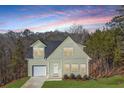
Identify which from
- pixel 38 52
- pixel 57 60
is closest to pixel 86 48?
pixel 57 60

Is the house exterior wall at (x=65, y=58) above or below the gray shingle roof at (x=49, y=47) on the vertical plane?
below

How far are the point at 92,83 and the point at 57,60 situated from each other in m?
0.40

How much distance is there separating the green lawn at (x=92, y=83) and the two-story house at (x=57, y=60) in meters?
0.08

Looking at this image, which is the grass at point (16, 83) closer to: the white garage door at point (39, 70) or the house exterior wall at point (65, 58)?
the white garage door at point (39, 70)

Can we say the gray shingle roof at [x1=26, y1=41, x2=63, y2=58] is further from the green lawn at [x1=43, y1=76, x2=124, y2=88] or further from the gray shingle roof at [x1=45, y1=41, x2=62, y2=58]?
the green lawn at [x1=43, y1=76, x2=124, y2=88]

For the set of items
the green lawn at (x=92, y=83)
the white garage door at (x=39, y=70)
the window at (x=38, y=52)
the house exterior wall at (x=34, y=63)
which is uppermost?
the window at (x=38, y=52)

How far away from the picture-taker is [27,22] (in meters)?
5.57

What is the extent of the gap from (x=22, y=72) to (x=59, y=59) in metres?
0.37

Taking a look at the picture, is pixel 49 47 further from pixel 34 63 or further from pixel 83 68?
pixel 83 68

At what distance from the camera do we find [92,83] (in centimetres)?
560

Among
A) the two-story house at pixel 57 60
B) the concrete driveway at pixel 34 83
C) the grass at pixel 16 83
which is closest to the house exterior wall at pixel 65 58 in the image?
the two-story house at pixel 57 60

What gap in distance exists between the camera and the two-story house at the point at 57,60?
18.4ft

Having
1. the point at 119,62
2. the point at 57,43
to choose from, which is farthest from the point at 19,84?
the point at 119,62

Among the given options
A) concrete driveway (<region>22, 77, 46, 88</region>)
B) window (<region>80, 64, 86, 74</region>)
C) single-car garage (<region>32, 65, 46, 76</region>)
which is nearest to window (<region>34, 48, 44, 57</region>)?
single-car garage (<region>32, 65, 46, 76</region>)
